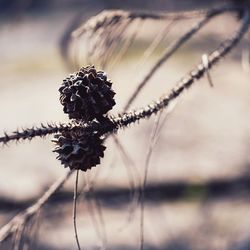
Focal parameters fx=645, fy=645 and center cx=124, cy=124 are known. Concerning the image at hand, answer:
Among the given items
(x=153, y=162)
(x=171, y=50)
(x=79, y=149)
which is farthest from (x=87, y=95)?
(x=153, y=162)

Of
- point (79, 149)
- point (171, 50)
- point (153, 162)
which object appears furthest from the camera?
point (153, 162)

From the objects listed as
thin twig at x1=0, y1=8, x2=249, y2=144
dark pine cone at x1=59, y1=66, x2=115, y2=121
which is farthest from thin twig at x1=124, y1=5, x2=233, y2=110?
dark pine cone at x1=59, y1=66, x2=115, y2=121

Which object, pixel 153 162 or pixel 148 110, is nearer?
pixel 148 110

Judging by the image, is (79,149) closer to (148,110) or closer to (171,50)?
(148,110)

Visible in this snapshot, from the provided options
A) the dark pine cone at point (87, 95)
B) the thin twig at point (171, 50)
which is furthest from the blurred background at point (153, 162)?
the dark pine cone at point (87, 95)

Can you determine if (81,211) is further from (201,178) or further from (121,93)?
(121,93)

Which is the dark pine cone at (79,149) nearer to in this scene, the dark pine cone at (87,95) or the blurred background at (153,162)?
the dark pine cone at (87,95)
